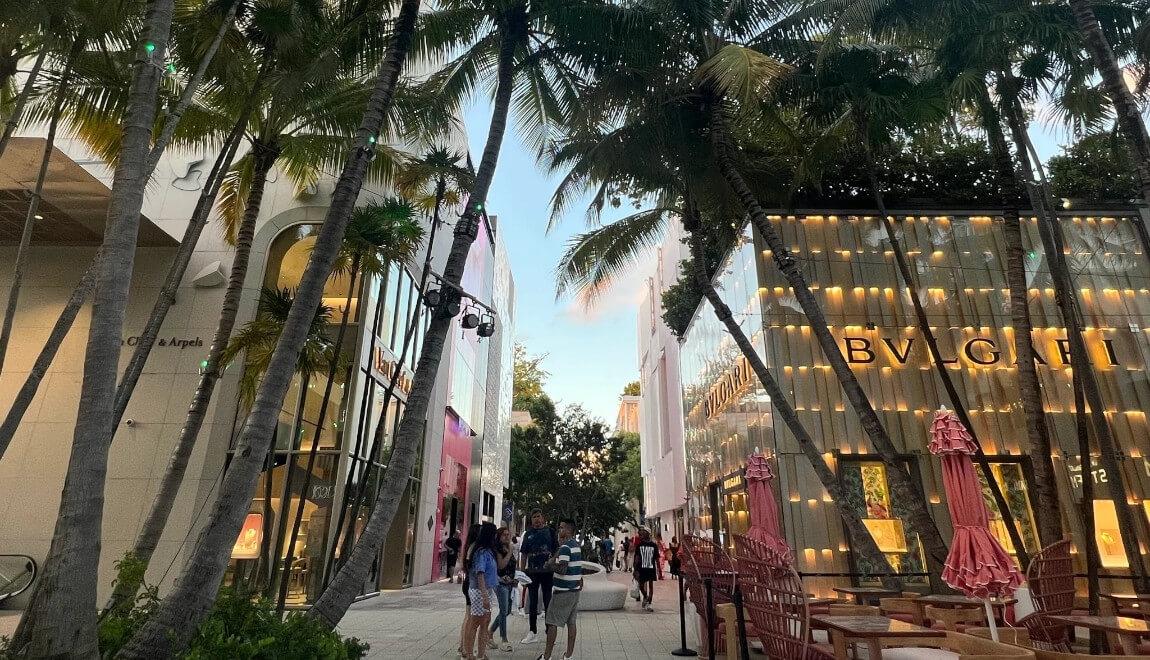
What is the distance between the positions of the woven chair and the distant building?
1620cm

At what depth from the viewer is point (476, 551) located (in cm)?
703

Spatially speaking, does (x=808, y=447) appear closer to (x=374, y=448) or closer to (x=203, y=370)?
(x=374, y=448)

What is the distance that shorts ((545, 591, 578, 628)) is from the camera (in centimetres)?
652

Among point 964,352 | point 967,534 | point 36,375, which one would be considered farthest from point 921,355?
point 36,375

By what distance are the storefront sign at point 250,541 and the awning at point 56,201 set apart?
6.72 m

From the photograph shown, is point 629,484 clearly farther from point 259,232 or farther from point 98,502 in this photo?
point 98,502

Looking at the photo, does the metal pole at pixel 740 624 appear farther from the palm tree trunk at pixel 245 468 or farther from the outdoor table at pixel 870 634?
the palm tree trunk at pixel 245 468

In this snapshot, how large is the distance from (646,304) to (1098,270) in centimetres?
2291

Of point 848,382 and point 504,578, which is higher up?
point 848,382

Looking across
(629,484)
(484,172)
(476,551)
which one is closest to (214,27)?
(484,172)

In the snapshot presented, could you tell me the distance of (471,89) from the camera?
9.04m

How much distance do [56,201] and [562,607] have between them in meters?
13.5

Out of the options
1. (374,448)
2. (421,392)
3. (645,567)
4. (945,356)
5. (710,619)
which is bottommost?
(645,567)

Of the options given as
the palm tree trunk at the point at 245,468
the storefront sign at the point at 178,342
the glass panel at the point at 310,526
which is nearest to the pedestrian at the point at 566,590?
the palm tree trunk at the point at 245,468
